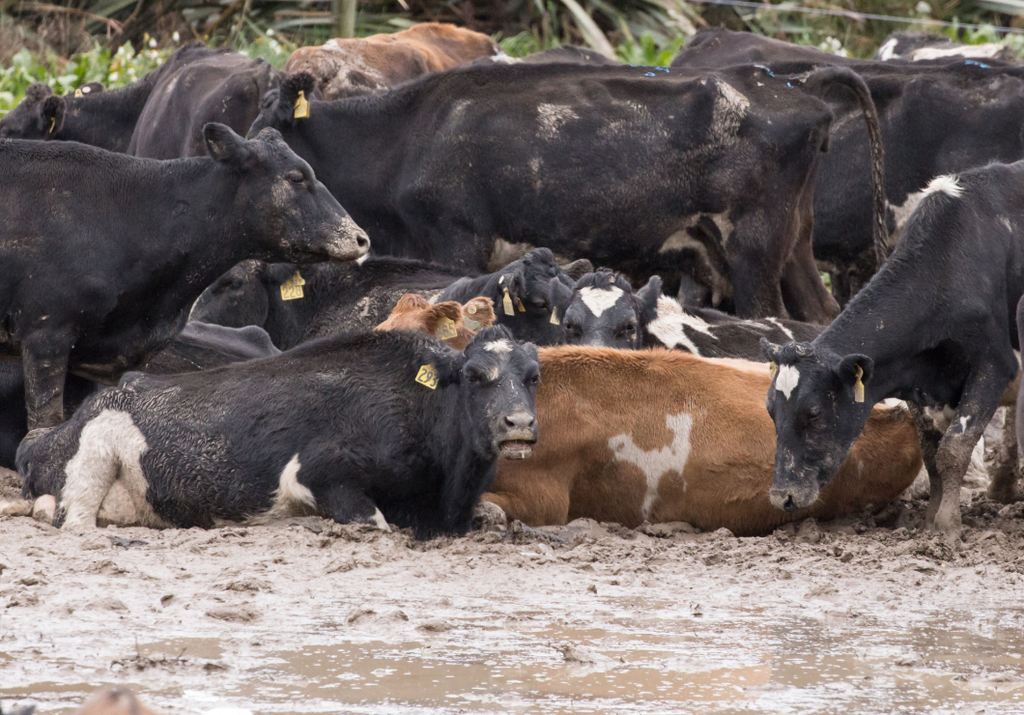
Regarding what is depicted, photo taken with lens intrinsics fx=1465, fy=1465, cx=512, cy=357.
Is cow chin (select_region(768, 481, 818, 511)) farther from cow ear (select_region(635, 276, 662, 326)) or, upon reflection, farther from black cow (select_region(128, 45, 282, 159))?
black cow (select_region(128, 45, 282, 159))

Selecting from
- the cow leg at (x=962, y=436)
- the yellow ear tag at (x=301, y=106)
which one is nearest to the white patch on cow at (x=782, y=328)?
the cow leg at (x=962, y=436)

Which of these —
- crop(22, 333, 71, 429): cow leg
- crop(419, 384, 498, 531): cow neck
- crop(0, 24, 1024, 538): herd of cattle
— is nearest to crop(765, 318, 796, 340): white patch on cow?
crop(0, 24, 1024, 538): herd of cattle

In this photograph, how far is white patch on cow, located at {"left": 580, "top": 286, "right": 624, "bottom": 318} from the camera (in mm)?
8914

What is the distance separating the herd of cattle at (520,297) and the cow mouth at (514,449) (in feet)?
0.05

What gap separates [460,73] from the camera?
10758 millimetres

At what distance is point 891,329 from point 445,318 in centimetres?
249

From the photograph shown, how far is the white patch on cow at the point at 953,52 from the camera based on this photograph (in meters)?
14.2

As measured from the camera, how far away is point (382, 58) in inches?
543

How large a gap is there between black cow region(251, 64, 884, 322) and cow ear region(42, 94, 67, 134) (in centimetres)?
209

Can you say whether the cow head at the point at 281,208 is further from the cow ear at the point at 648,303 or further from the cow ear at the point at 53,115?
the cow ear at the point at 53,115

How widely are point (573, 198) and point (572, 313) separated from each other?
Answer: 147 centimetres

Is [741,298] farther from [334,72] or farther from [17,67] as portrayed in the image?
[17,67]

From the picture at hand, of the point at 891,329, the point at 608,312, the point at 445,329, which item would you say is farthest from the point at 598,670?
the point at 608,312

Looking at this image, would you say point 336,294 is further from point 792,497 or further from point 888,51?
point 888,51
